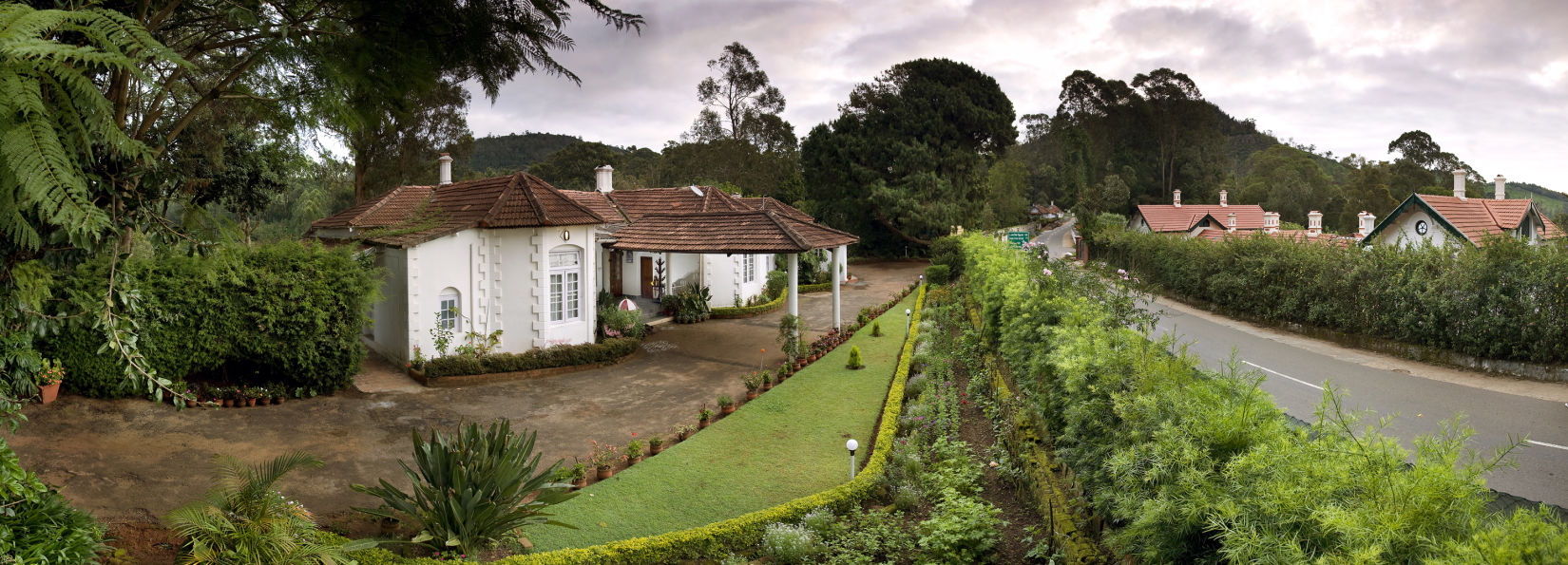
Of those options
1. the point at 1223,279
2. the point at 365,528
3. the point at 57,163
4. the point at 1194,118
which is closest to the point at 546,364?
the point at 365,528

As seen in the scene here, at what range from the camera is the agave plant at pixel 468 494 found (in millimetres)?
6656

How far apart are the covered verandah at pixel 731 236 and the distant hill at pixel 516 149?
46574mm

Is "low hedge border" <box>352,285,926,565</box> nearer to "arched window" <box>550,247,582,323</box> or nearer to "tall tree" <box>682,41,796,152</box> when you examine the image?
"arched window" <box>550,247,582,323</box>

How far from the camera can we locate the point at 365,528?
7.59 metres

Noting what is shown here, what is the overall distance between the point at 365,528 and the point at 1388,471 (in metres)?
8.14

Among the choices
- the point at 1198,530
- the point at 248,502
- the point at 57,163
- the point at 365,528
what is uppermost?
the point at 57,163

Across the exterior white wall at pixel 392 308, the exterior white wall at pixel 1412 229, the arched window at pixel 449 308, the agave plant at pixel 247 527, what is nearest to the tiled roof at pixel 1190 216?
the exterior white wall at pixel 1412 229

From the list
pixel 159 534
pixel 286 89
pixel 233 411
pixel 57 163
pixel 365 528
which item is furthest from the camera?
pixel 233 411

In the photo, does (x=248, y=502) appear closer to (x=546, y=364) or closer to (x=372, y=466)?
(x=372, y=466)

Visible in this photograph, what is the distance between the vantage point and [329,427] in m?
11.2

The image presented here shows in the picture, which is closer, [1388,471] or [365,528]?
[1388,471]

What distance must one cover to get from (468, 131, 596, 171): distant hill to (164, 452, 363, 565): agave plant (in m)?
59.6

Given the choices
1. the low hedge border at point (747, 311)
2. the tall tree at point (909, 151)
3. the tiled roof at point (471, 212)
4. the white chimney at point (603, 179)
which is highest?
the tall tree at point (909, 151)

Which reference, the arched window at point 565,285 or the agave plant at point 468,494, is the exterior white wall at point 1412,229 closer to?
the arched window at point 565,285
